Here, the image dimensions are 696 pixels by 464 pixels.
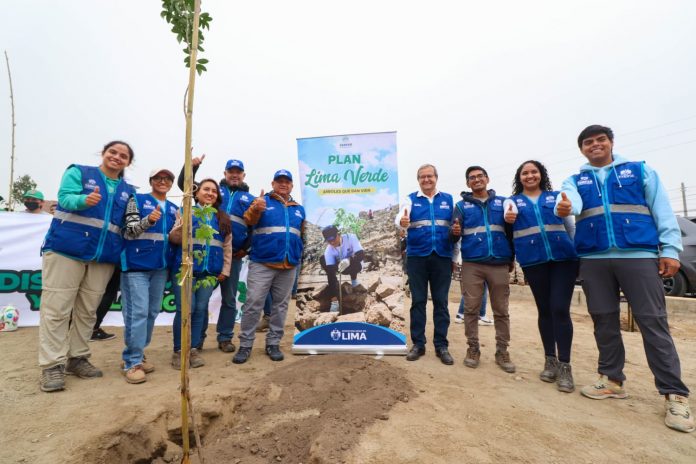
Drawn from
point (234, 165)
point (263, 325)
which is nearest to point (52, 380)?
point (234, 165)

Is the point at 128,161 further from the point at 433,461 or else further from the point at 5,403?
the point at 433,461

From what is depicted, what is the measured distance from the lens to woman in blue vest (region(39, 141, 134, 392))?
2809 millimetres

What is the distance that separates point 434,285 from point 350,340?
1.12 m

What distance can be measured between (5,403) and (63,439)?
3.01 feet

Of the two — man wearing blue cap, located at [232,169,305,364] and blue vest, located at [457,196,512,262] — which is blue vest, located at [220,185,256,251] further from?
blue vest, located at [457,196,512,262]

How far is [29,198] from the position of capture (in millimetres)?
5484

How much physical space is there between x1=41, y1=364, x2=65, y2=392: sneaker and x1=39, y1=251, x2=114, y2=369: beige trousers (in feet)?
0.15

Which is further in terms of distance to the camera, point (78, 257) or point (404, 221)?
point (404, 221)

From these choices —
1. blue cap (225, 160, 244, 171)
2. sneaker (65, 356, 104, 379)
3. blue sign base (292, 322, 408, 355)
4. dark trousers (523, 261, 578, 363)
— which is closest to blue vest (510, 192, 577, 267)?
dark trousers (523, 261, 578, 363)

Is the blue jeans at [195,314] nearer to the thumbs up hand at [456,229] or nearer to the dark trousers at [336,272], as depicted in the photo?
the dark trousers at [336,272]

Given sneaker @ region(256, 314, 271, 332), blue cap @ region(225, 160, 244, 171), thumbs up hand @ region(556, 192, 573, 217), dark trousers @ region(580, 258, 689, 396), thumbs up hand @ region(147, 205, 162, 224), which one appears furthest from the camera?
sneaker @ region(256, 314, 271, 332)

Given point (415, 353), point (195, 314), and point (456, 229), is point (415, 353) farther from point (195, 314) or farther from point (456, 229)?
point (195, 314)

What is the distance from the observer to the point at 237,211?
397 cm

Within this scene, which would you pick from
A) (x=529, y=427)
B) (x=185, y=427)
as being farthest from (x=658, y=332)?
(x=185, y=427)
